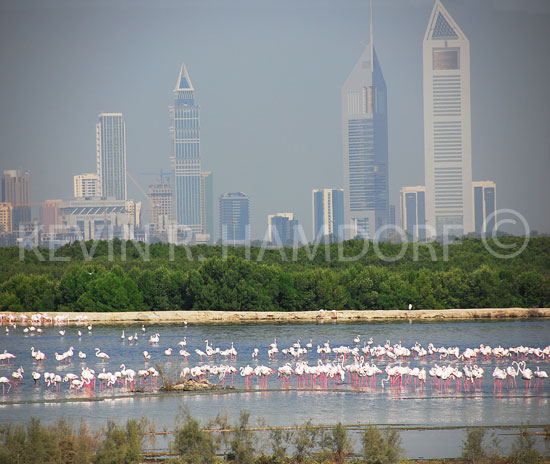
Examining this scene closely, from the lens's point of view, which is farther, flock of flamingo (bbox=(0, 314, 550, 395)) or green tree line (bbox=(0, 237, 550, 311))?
green tree line (bbox=(0, 237, 550, 311))

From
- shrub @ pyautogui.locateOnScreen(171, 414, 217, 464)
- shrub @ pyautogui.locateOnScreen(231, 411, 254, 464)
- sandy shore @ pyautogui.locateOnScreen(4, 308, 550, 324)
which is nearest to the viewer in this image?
shrub @ pyautogui.locateOnScreen(171, 414, 217, 464)

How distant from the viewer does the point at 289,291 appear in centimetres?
7050

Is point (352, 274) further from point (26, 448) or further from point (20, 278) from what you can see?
point (26, 448)

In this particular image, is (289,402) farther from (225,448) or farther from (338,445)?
(338,445)

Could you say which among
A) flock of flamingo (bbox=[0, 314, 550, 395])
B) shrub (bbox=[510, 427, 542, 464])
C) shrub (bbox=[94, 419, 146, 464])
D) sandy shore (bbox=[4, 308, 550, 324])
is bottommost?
→ sandy shore (bbox=[4, 308, 550, 324])

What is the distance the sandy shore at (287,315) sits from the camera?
65.0 meters

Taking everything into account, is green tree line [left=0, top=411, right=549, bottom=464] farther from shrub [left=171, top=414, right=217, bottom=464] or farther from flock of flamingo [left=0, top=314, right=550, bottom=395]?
flock of flamingo [left=0, top=314, right=550, bottom=395]

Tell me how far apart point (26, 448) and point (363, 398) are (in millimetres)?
13218

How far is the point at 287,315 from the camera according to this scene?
6644 centimetres

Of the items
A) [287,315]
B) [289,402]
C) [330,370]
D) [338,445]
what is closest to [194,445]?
[338,445]

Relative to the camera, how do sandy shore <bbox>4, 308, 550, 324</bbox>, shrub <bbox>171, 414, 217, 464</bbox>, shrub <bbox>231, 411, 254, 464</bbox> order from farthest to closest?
sandy shore <bbox>4, 308, 550, 324</bbox>
shrub <bbox>231, 411, 254, 464</bbox>
shrub <bbox>171, 414, 217, 464</bbox>

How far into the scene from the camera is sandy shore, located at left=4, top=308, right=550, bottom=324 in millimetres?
65000

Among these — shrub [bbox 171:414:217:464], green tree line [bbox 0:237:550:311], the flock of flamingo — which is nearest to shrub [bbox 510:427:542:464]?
shrub [bbox 171:414:217:464]

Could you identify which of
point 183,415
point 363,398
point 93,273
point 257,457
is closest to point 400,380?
point 363,398
